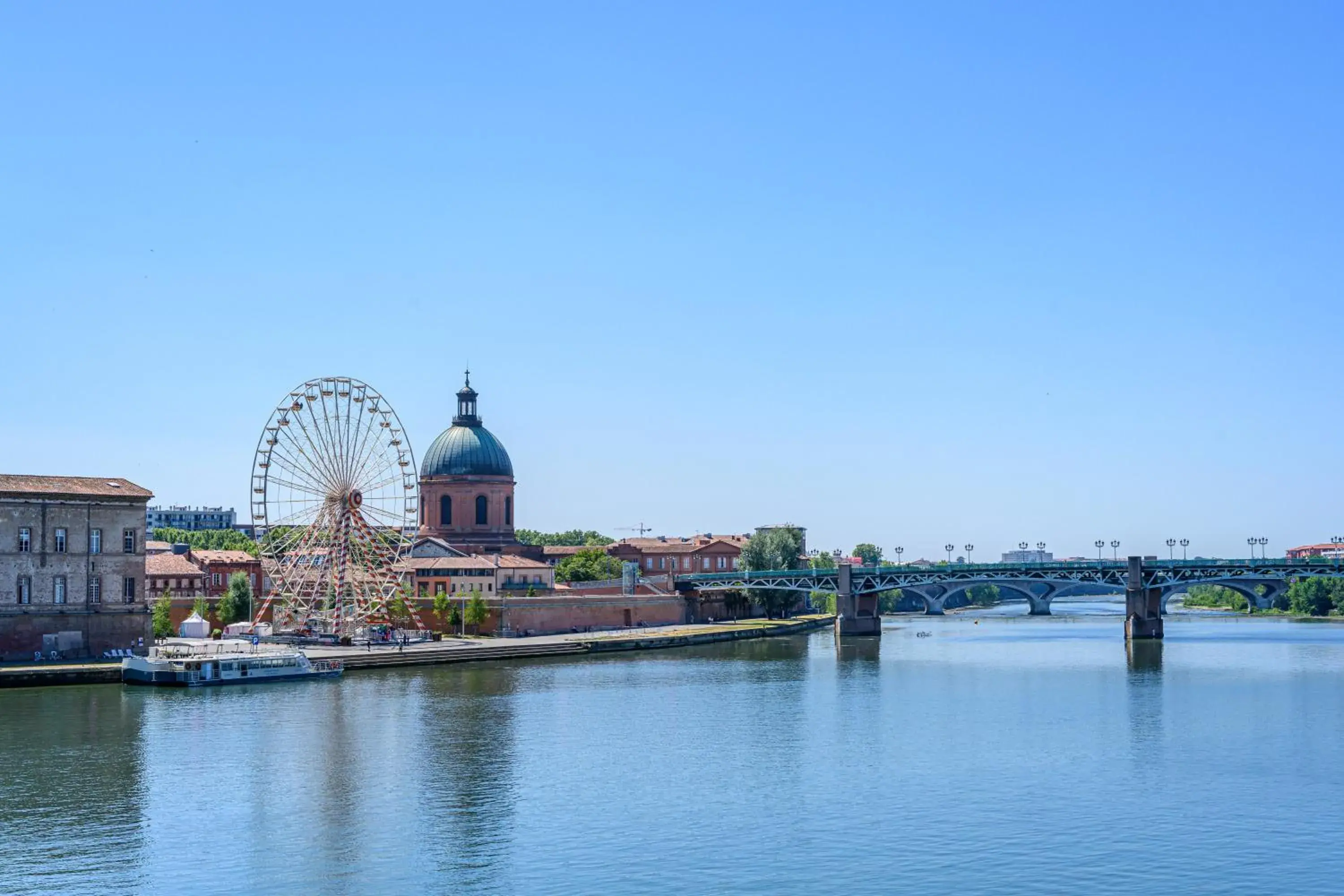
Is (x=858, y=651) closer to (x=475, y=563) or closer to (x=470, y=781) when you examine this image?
(x=475, y=563)

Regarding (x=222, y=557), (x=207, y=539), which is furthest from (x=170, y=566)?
(x=207, y=539)

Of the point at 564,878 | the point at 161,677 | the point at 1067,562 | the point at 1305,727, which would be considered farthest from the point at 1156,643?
the point at 564,878

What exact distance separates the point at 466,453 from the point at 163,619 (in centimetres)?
4945

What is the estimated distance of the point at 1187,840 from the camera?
134 feet

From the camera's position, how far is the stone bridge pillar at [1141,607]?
119188 millimetres

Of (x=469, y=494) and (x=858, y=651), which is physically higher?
(x=469, y=494)

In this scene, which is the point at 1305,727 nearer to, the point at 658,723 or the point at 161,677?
the point at 658,723

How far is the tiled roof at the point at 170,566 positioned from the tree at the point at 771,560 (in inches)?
2165

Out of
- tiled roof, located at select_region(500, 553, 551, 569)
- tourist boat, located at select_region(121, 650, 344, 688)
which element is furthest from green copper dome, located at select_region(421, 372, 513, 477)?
tourist boat, located at select_region(121, 650, 344, 688)

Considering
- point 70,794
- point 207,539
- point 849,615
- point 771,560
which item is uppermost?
point 207,539

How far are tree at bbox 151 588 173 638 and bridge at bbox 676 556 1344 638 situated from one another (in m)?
51.6

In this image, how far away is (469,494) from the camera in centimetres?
14338

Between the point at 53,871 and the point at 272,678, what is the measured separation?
Result: 151 ft

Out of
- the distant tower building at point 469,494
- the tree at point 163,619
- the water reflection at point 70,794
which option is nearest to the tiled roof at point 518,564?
the distant tower building at point 469,494
